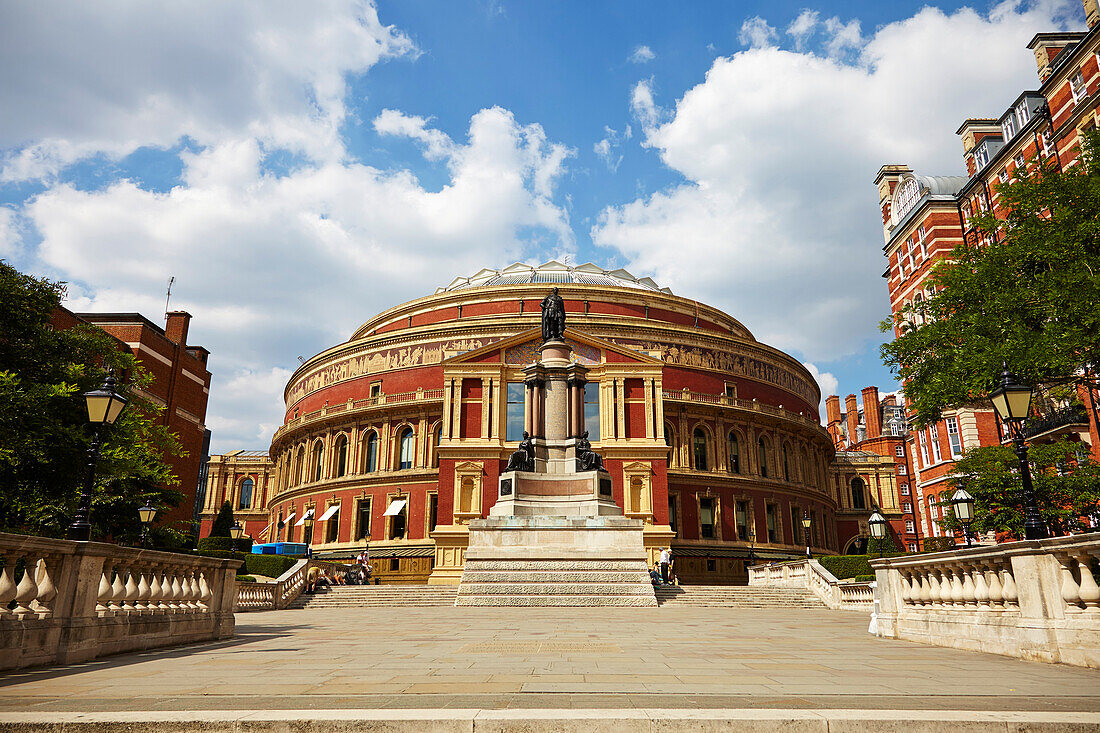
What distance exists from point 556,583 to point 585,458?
19.5 feet

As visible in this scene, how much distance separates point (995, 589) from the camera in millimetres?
9047

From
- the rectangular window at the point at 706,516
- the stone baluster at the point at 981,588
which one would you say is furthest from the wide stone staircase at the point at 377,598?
the rectangular window at the point at 706,516

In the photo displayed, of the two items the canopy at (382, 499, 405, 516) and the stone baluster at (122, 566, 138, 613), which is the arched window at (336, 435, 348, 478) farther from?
the stone baluster at (122, 566, 138, 613)

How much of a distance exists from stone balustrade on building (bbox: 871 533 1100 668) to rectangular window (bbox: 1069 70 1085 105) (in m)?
30.3

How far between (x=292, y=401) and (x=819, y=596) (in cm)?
4798

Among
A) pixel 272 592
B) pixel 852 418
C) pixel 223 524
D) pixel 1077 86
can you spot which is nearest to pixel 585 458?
pixel 272 592

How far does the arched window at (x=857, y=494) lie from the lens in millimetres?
65562

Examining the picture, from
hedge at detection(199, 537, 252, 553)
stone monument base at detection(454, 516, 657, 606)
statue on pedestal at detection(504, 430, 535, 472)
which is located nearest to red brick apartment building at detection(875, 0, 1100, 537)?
stone monument base at detection(454, 516, 657, 606)

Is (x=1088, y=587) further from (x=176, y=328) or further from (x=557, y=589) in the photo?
(x=176, y=328)

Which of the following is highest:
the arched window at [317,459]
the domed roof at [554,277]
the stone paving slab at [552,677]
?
the domed roof at [554,277]

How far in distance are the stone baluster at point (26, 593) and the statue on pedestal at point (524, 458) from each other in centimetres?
1923

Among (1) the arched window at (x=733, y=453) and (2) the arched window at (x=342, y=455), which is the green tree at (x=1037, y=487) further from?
(2) the arched window at (x=342, y=455)

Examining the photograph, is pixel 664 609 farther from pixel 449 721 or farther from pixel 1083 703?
pixel 449 721

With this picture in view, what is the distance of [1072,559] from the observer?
7.91 m
